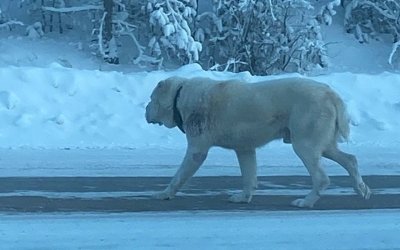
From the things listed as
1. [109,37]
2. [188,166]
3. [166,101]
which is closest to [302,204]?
[188,166]

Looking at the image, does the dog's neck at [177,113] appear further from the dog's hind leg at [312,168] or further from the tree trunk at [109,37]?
the tree trunk at [109,37]

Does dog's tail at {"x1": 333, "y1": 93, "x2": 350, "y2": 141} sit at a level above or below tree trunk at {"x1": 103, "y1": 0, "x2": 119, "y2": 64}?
above

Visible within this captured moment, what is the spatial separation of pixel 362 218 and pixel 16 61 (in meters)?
15.3

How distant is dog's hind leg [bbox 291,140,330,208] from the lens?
7.49 m

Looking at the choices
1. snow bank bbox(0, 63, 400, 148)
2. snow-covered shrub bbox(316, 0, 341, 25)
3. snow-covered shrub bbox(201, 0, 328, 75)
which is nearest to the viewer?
snow bank bbox(0, 63, 400, 148)

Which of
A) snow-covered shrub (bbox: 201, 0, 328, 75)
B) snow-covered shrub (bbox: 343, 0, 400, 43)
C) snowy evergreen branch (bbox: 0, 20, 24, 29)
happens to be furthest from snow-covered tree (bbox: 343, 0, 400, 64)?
snowy evergreen branch (bbox: 0, 20, 24, 29)

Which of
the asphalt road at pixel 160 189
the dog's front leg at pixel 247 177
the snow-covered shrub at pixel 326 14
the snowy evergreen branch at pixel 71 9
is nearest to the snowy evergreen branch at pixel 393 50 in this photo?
the snow-covered shrub at pixel 326 14

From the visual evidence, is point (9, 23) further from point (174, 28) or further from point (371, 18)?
point (371, 18)

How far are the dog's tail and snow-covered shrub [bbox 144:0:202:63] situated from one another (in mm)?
12755

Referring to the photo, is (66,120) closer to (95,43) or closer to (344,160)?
(344,160)

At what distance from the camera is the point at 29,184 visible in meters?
9.00

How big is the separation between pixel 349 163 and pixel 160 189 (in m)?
2.06

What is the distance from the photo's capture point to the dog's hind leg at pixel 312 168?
7.49 m

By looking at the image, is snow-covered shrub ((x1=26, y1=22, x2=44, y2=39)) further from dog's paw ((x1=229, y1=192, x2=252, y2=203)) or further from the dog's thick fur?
dog's paw ((x1=229, y1=192, x2=252, y2=203))
